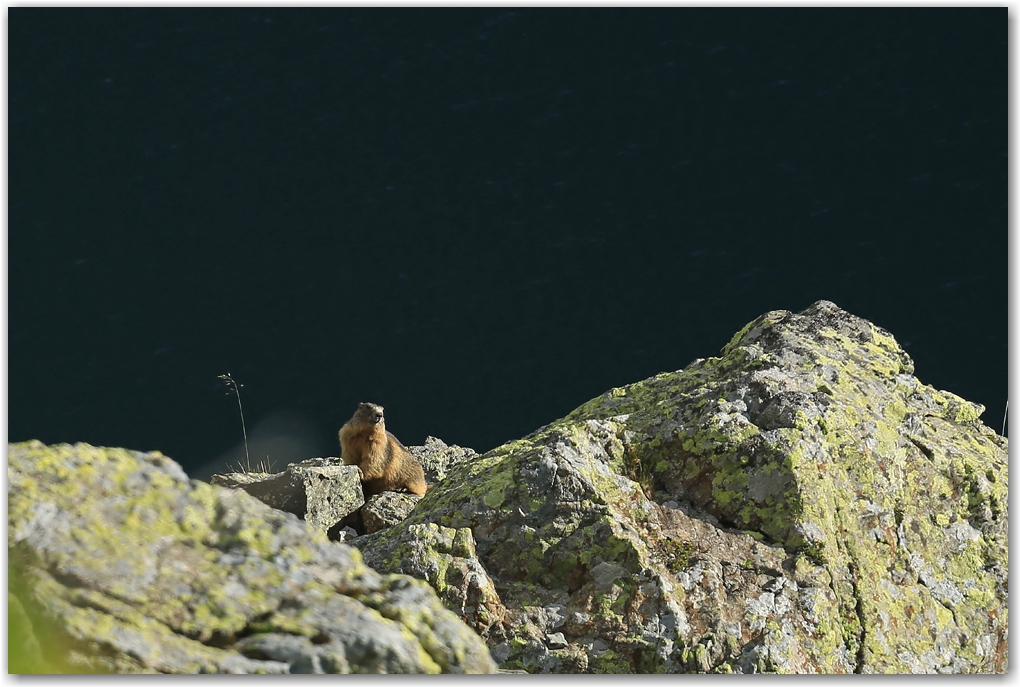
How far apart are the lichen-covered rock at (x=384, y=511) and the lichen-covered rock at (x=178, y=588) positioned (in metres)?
3.16

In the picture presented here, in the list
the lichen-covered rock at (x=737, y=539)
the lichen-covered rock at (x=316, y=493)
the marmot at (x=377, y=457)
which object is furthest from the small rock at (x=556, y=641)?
the marmot at (x=377, y=457)

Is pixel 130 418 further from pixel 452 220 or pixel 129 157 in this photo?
pixel 452 220

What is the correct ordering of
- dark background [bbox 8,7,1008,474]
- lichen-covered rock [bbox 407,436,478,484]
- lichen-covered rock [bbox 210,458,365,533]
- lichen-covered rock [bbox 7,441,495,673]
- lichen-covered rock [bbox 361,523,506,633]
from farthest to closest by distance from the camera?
dark background [bbox 8,7,1008,474]
lichen-covered rock [bbox 407,436,478,484]
lichen-covered rock [bbox 210,458,365,533]
lichen-covered rock [bbox 361,523,506,633]
lichen-covered rock [bbox 7,441,495,673]

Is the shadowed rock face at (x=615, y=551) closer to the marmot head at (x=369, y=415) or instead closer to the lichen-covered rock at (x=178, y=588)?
the lichen-covered rock at (x=178, y=588)

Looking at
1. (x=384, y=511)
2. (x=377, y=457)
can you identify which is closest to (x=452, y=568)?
(x=384, y=511)

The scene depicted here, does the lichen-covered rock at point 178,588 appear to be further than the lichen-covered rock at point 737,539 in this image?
No

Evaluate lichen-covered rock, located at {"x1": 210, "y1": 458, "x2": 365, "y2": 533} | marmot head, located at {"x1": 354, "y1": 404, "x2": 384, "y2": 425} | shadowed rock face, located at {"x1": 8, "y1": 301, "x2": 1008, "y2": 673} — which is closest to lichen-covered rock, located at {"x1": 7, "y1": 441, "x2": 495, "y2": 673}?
shadowed rock face, located at {"x1": 8, "y1": 301, "x2": 1008, "y2": 673}

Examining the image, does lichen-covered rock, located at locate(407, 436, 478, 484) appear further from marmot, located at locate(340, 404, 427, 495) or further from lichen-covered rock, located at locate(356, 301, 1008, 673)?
lichen-covered rock, located at locate(356, 301, 1008, 673)

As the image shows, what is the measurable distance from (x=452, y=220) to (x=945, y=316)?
35.1 ft

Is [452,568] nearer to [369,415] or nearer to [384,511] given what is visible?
[384,511]

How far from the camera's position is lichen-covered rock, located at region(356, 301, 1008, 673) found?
14.9 ft

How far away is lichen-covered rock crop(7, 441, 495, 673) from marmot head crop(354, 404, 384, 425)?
531 centimetres

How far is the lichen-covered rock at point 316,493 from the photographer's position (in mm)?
6891

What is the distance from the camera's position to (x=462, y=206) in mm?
23672
